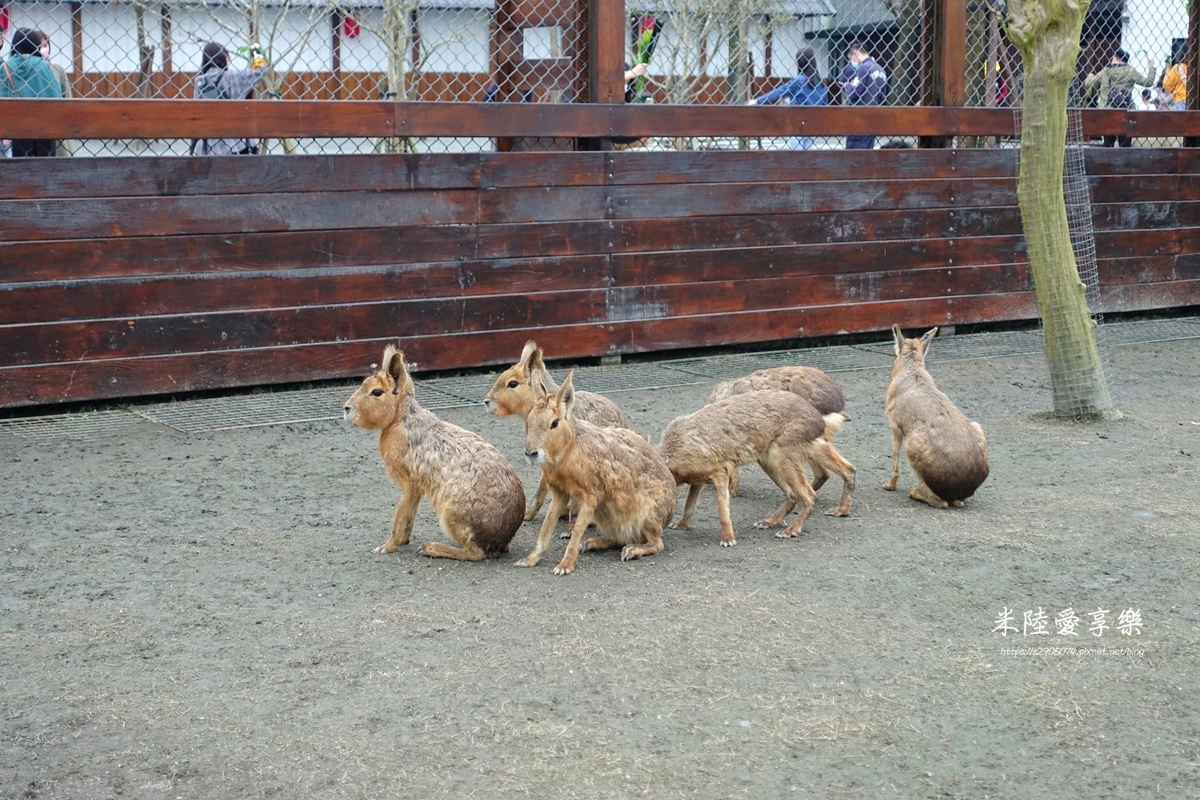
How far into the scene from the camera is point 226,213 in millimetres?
8297

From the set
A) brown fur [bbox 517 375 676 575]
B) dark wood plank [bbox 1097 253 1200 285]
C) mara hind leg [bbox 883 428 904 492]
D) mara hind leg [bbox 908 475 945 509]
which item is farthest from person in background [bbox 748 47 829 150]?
brown fur [bbox 517 375 676 575]

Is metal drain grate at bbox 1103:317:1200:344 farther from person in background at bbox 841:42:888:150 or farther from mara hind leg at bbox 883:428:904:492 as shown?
mara hind leg at bbox 883:428:904:492

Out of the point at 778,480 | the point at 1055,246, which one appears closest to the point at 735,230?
the point at 1055,246

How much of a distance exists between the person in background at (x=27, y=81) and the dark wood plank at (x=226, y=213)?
1.48 ft

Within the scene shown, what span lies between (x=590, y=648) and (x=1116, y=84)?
9.56m

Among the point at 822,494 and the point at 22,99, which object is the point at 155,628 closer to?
the point at 822,494

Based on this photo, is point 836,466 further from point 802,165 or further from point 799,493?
point 802,165

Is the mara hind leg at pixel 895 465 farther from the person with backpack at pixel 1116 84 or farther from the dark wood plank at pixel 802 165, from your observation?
the person with backpack at pixel 1116 84

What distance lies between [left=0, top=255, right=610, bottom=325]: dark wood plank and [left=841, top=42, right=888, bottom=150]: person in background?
8.51 ft

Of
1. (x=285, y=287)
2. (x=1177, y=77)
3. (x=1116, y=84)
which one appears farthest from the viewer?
(x=1177, y=77)

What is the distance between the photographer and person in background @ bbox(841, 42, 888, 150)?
10.7 m

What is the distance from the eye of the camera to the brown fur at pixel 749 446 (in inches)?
229

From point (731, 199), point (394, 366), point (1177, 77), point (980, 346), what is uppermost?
point (1177, 77)

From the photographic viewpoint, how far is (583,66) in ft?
31.4
